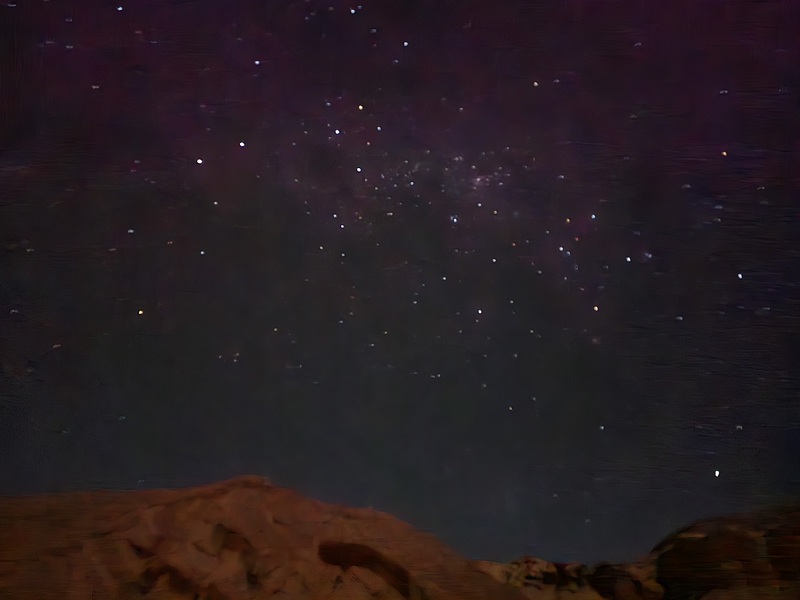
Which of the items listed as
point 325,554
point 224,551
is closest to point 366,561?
point 325,554

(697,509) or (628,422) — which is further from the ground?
(628,422)

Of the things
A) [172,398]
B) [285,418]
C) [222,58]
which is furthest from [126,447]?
[222,58]

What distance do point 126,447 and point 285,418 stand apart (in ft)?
Answer: 1.10

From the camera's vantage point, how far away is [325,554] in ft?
4.74

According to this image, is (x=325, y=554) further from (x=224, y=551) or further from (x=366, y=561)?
(x=224, y=551)

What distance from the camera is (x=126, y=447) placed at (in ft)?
4.84

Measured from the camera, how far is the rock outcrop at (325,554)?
143 centimetres

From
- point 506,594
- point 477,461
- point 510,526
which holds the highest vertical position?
point 477,461

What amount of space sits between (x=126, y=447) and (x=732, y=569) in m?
1.27

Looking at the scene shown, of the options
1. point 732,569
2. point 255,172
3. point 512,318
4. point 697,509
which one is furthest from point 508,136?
point 732,569

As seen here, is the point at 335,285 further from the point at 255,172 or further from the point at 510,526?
the point at 510,526

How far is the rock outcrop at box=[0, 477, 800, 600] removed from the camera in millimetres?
1435

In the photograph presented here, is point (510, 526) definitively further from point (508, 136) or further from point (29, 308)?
point (29, 308)

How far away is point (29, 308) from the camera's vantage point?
1.49 m
